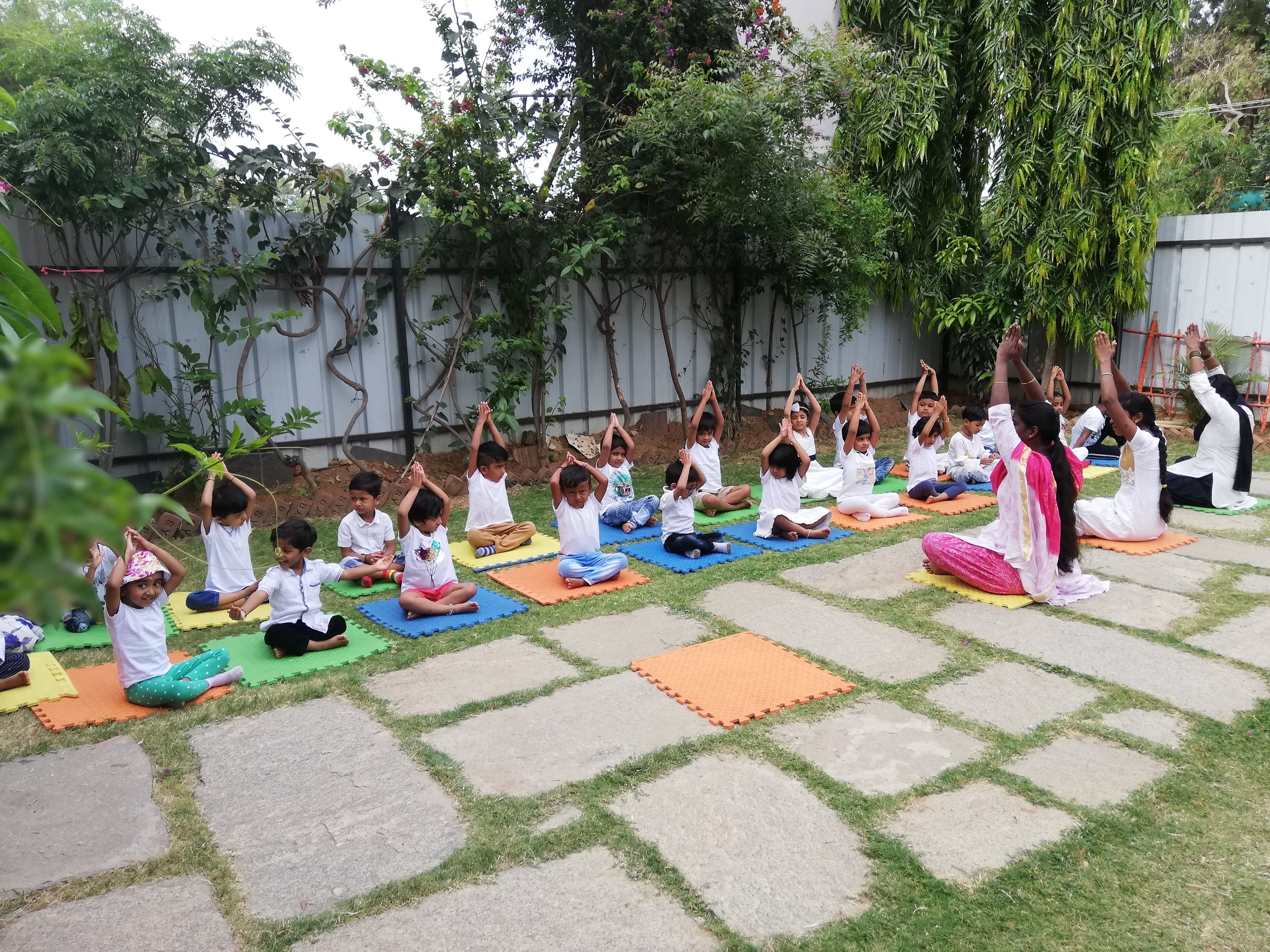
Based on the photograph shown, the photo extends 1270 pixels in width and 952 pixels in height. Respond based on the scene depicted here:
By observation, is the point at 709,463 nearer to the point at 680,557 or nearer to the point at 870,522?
the point at 870,522

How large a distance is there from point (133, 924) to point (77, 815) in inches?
30.8

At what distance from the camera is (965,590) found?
16.7 ft

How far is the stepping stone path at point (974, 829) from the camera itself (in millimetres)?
2586

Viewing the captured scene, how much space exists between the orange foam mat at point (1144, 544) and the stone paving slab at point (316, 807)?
16.1 feet

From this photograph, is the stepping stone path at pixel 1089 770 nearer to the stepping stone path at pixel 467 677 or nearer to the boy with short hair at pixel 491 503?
A: the stepping stone path at pixel 467 677

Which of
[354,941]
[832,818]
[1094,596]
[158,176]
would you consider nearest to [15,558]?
[354,941]

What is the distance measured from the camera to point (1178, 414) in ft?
34.2

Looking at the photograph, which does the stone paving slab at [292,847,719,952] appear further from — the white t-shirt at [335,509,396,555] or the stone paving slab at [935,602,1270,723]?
the white t-shirt at [335,509,396,555]

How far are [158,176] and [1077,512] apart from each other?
270 inches

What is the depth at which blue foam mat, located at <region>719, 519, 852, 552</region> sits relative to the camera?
6.18 meters

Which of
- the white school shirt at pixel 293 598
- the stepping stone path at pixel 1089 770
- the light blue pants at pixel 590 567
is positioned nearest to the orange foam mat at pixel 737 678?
the stepping stone path at pixel 1089 770

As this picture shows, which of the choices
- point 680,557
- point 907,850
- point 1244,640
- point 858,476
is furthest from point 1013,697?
point 858,476

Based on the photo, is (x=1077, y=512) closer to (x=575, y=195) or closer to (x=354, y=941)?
(x=575, y=195)

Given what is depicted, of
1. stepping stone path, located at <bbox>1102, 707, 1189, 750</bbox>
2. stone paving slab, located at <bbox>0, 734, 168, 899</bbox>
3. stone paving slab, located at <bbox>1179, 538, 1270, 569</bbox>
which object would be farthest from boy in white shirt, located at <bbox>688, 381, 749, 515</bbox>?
stone paving slab, located at <bbox>0, 734, 168, 899</bbox>
